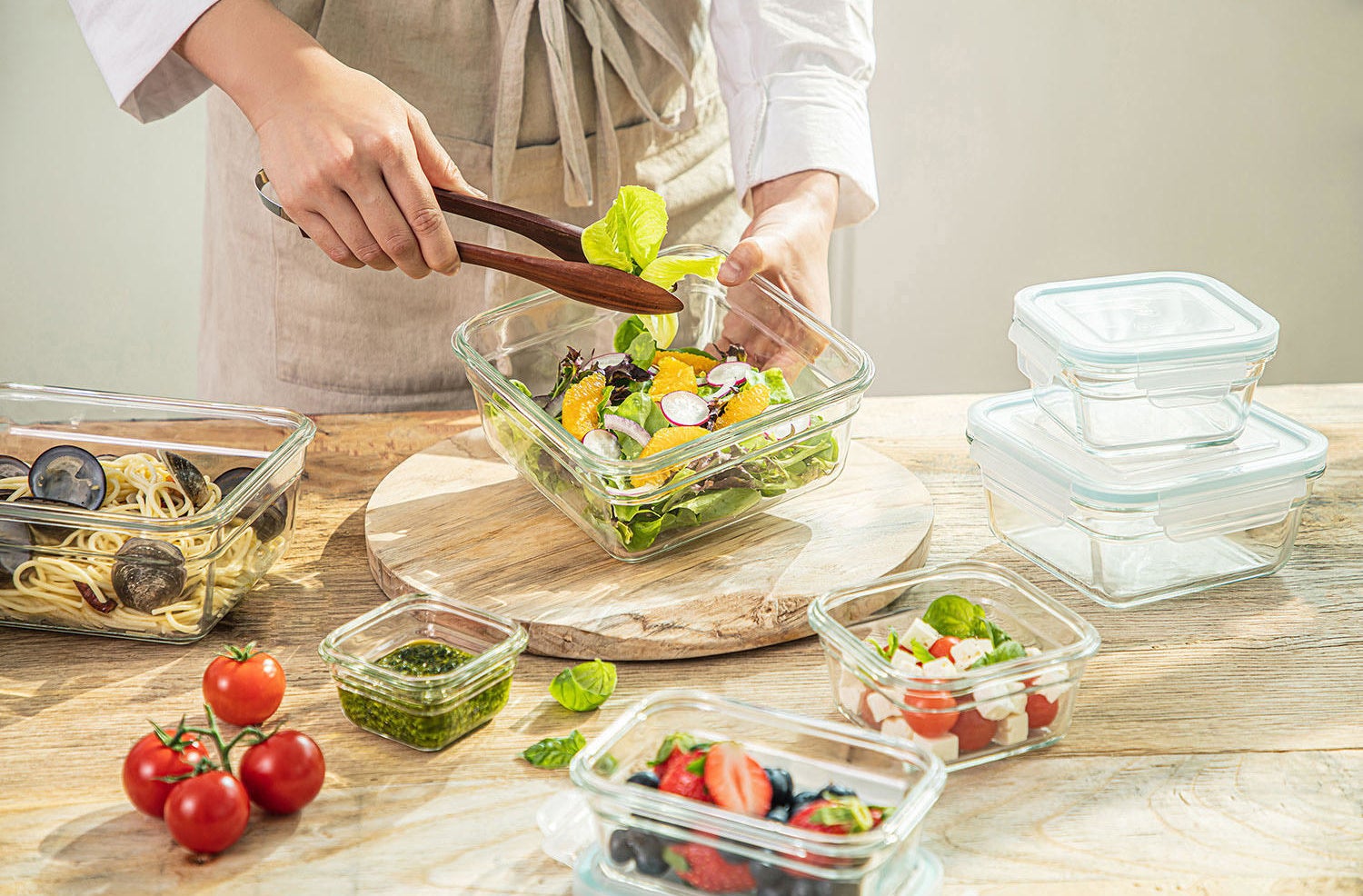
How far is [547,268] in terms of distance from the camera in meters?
1.31

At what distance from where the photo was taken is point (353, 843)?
37.6 inches

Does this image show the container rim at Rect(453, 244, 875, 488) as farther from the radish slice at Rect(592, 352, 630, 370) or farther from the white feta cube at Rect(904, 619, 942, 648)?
the white feta cube at Rect(904, 619, 942, 648)

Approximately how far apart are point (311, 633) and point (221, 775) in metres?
0.33

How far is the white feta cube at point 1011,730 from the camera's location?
1.04m

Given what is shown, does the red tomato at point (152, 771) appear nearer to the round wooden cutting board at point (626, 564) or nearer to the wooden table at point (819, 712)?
the wooden table at point (819, 712)

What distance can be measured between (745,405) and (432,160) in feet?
1.38

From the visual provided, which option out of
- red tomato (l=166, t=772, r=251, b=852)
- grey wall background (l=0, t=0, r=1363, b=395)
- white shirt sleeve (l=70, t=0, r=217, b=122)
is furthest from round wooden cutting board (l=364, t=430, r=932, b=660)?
grey wall background (l=0, t=0, r=1363, b=395)

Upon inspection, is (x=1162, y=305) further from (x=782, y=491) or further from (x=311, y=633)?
(x=311, y=633)

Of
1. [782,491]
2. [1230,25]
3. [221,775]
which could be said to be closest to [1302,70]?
[1230,25]

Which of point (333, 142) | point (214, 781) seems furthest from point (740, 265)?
point (214, 781)

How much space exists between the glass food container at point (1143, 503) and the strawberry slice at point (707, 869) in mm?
588

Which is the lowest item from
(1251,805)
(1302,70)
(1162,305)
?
(1251,805)

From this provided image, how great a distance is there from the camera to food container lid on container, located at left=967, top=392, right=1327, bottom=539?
4.02 ft

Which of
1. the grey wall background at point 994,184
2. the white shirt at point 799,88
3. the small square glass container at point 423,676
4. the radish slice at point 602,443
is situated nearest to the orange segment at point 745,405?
the radish slice at point 602,443
